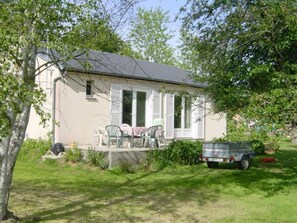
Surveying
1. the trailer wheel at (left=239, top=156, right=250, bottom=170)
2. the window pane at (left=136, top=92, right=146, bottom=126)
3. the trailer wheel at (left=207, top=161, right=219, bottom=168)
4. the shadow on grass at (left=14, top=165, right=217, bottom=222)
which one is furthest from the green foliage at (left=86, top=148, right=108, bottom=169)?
the window pane at (left=136, top=92, right=146, bottom=126)

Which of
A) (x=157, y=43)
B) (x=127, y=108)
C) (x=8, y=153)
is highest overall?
(x=157, y=43)

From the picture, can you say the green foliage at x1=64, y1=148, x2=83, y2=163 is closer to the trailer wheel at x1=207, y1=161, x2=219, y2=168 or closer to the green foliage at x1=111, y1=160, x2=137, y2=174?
the green foliage at x1=111, y1=160, x2=137, y2=174

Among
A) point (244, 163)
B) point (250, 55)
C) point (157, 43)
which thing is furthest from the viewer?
point (157, 43)

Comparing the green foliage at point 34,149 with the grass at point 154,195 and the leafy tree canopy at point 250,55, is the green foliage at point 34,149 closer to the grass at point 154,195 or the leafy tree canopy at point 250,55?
the grass at point 154,195

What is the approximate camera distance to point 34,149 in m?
14.5

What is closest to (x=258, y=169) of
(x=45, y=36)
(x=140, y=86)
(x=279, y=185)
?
(x=279, y=185)

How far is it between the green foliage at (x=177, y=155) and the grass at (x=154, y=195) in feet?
1.87

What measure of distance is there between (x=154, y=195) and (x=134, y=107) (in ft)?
29.0

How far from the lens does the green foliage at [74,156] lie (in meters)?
13.0

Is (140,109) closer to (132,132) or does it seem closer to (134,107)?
(134,107)

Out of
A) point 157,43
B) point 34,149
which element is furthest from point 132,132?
point 157,43

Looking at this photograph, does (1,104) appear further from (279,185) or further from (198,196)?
(279,185)

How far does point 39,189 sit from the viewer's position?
9641 mm

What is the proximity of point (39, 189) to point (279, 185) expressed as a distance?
21.5 feet
